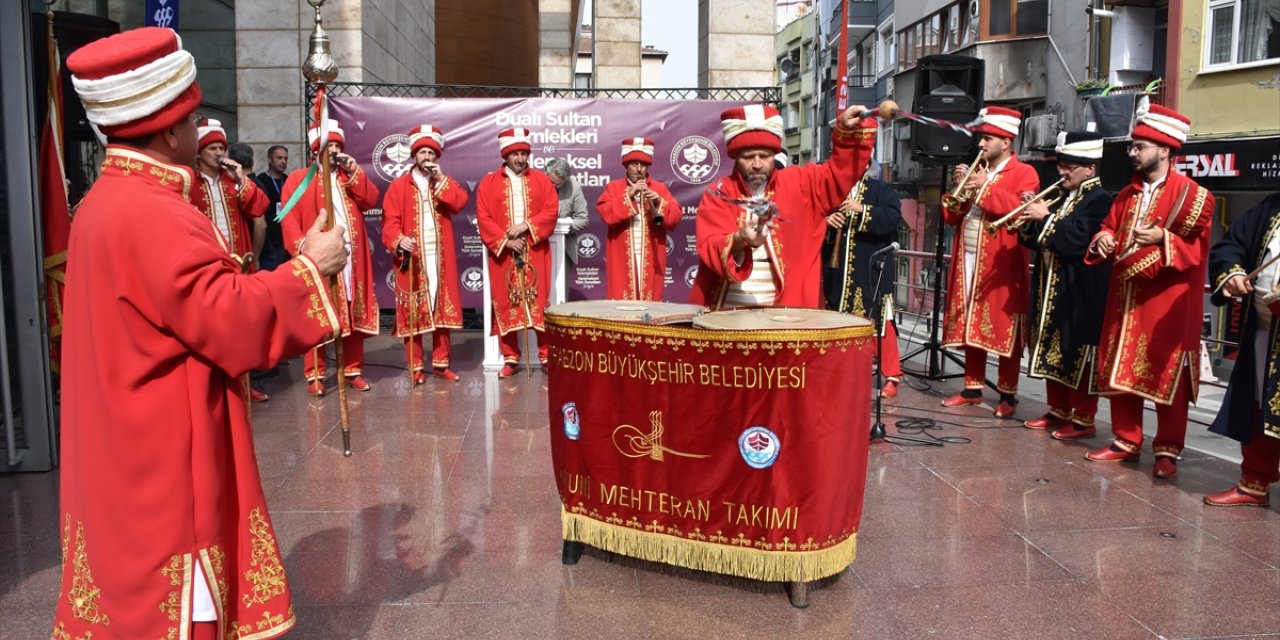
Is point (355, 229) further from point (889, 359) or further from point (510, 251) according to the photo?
point (889, 359)

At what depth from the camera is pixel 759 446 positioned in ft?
13.1

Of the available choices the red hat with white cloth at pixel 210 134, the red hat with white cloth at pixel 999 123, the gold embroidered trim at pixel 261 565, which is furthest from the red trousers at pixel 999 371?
the gold embroidered trim at pixel 261 565

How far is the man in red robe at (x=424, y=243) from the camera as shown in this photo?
916 cm

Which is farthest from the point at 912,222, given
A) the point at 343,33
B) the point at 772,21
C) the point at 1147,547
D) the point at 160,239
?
the point at 160,239

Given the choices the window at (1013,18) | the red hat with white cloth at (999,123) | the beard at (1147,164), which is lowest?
the beard at (1147,164)

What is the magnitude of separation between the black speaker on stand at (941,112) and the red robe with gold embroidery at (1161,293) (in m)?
2.80

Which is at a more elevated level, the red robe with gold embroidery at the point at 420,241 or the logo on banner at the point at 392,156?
the logo on banner at the point at 392,156

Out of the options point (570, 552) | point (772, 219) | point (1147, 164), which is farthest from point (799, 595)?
point (1147, 164)

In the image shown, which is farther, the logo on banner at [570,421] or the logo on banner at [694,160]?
the logo on banner at [694,160]

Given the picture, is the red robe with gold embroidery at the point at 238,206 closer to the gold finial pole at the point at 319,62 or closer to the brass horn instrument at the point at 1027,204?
the gold finial pole at the point at 319,62

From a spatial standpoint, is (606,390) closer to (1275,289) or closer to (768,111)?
(768,111)

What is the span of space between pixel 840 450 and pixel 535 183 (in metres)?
6.01

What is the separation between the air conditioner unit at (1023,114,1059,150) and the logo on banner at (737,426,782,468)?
73.4 feet

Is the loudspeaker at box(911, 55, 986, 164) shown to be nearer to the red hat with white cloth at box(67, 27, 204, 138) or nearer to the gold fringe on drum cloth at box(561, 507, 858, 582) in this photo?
the gold fringe on drum cloth at box(561, 507, 858, 582)
